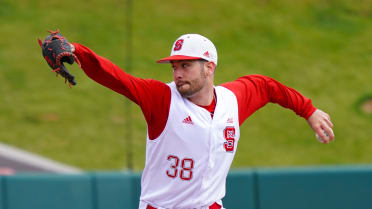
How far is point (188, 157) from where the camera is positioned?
412 cm

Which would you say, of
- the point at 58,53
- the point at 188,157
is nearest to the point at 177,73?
the point at 188,157

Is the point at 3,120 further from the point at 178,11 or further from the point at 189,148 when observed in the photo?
the point at 189,148

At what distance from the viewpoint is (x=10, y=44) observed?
56.4 ft

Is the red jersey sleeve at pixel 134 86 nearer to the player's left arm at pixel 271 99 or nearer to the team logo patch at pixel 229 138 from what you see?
the team logo patch at pixel 229 138

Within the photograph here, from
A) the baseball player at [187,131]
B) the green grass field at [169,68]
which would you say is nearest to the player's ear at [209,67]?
the baseball player at [187,131]

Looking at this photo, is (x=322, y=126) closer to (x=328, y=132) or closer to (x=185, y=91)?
(x=328, y=132)

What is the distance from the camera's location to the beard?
412 cm

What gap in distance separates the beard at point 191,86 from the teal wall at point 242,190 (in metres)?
3.16

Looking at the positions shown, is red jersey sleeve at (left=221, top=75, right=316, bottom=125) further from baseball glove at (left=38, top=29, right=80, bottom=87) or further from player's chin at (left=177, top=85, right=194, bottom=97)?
baseball glove at (left=38, top=29, right=80, bottom=87)

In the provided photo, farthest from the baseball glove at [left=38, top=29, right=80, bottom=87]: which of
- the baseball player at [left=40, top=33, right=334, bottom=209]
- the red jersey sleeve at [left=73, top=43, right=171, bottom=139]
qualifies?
the baseball player at [left=40, top=33, right=334, bottom=209]

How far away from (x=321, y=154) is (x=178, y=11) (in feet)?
26.5

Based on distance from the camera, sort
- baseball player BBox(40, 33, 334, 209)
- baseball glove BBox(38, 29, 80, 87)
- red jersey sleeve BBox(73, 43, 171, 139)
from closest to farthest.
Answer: baseball glove BBox(38, 29, 80, 87)
red jersey sleeve BBox(73, 43, 171, 139)
baseball player BBox(40, 33, 334, 209)

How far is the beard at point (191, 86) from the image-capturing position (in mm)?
4121

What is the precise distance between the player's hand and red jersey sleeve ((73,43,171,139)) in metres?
1.26
